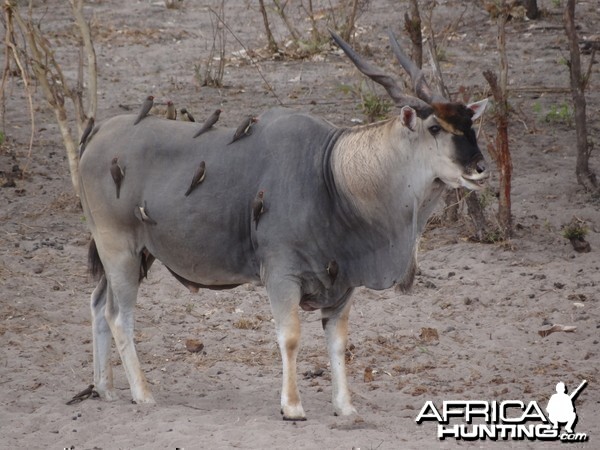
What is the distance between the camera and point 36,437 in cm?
586

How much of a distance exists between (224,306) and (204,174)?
2.20 meters

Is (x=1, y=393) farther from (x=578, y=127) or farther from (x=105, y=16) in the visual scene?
(x=105, y=16)

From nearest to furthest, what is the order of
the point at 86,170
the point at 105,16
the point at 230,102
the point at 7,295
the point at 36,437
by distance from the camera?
the point at 36,437
the point at 86,170
the point at 7,295
the point at 230,102
the point at 105,16

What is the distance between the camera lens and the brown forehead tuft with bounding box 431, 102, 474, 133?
5.62 m

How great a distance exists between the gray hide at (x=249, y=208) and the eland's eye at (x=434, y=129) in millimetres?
277

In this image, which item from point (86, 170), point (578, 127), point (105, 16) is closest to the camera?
point (86, 170)

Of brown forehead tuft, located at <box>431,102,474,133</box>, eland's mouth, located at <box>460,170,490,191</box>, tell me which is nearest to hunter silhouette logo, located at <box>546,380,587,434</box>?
eland's mouth, located at <box>460,170,490,191</box>

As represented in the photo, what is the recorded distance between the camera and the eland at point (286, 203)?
5840 millimetres

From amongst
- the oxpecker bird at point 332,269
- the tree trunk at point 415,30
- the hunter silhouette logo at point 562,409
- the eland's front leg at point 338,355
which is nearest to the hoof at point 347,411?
the eland's front leg at point 338,355

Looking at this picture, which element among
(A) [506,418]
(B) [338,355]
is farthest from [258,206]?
(A) [506,418]

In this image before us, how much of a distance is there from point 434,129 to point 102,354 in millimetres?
2358

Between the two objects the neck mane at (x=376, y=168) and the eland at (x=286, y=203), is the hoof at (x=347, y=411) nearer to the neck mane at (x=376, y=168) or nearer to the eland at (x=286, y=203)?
the eland at (x=286, y=203)

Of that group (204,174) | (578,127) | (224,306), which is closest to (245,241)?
(204,174)

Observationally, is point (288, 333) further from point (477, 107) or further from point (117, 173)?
point (477, 107)
